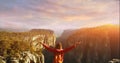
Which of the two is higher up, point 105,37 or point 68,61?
point 105,37

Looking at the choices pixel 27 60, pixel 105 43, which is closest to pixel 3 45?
pixel 27 60

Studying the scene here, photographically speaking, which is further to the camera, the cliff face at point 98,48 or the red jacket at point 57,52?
the cliff face at point 98,48

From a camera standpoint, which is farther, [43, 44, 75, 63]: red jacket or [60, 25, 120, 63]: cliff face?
[60, 25, 120, 63]: cliff face

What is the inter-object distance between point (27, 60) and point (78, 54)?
178 feet

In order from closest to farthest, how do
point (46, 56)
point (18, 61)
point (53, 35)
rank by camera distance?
1. point (18, 61)
2. point (46, 56)
3. point (53, 35)

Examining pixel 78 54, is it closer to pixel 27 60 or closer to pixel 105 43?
pixel 105 43

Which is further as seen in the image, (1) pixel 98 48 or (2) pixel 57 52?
(1) pixel 98 48

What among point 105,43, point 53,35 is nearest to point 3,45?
point 105,43

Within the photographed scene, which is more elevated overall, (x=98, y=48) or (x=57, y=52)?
(x=57, y=52)

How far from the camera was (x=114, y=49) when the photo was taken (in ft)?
272

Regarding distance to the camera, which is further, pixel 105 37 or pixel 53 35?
pixel 53 35

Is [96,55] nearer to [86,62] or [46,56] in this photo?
[86,62]

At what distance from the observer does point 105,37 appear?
83250 mm

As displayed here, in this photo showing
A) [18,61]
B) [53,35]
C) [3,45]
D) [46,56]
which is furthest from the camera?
[53,35]
